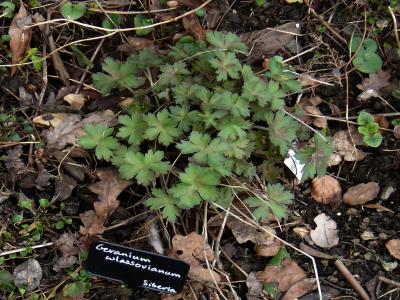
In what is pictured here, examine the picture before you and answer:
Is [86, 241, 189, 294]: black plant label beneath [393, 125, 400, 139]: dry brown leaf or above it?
beneath

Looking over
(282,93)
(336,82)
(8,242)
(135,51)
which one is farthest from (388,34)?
(8,242)

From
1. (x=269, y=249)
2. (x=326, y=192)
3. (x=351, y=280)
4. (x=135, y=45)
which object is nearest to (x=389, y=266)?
(x=351, y=280)

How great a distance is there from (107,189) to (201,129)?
47 cm

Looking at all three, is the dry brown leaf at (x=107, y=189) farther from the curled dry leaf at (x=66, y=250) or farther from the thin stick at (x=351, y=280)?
the thin stick at (x=351, y=280)

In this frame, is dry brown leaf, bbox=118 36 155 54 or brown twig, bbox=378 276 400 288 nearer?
brown twig, bbox=378 276 400 288

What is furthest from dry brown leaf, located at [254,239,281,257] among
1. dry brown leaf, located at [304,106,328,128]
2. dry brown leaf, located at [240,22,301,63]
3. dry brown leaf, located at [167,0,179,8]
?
dry brown leaf, located at [167,0,179,8]

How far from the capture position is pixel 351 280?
2.48 metres

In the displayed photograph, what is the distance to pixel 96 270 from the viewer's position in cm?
230

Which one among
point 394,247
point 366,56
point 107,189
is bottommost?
point 394,247

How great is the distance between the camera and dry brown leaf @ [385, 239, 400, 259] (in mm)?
2506

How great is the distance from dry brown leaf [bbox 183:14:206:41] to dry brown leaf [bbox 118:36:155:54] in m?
0.18

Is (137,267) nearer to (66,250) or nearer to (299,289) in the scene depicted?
(66,250)

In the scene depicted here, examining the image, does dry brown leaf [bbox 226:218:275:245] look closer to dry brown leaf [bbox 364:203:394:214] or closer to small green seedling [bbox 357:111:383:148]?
dry brown leaf [bbox 364:203:394:214]

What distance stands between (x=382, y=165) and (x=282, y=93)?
0.60 m
